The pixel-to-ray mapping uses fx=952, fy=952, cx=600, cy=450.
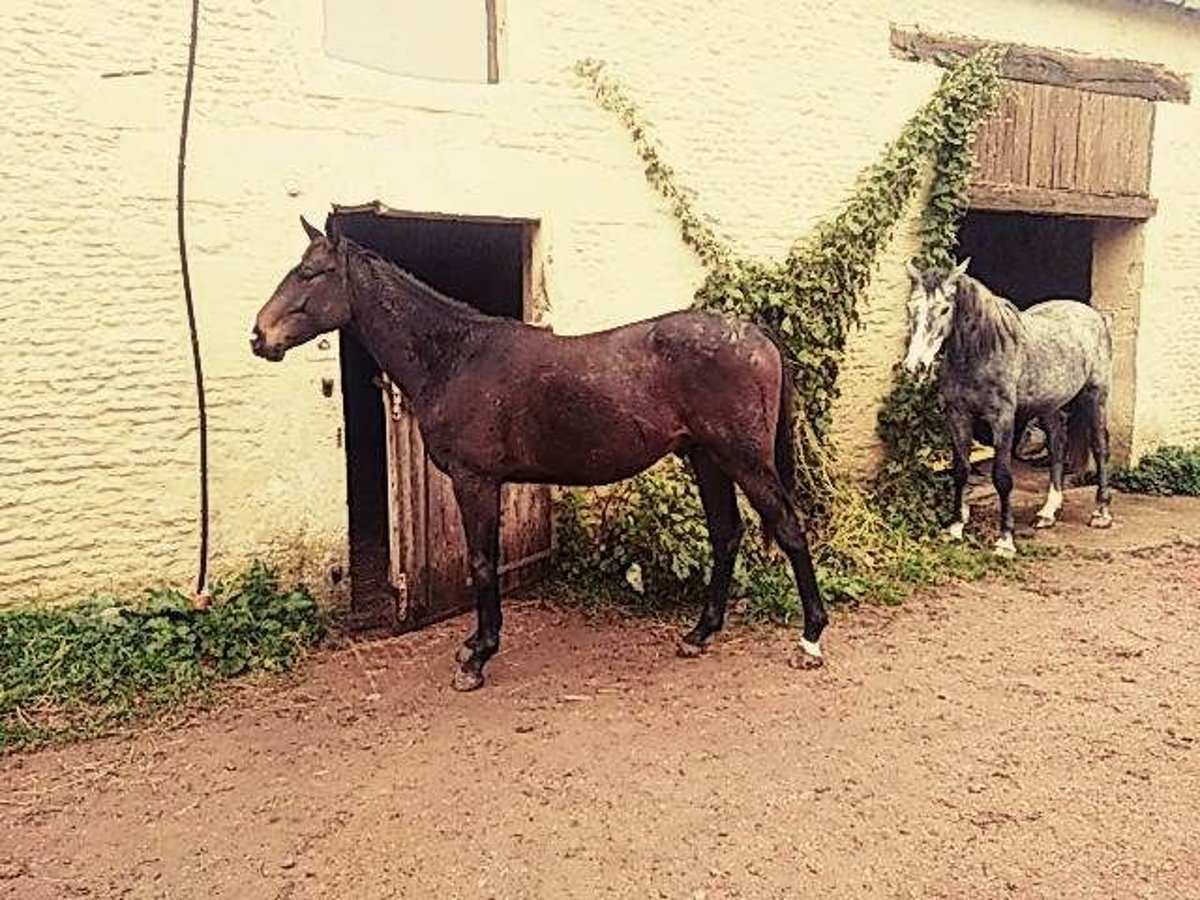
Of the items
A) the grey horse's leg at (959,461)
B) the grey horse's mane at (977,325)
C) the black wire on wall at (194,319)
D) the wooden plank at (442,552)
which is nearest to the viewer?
the black wire on wall at (194,319)

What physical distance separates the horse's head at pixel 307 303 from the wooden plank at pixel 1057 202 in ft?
18.7

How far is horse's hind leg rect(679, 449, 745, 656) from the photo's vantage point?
526 centimetres

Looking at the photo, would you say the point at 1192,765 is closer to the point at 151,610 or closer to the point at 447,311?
the point at 447,311

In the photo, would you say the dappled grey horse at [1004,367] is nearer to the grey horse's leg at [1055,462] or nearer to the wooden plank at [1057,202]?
the grey horse's leg at [1055,462]

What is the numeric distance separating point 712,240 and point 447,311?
8.57 ft


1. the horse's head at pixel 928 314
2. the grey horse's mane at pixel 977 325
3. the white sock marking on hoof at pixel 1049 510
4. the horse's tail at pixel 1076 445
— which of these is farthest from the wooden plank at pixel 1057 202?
the white sock marking on hoof at pixel 1049 510

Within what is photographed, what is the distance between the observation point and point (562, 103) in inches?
248

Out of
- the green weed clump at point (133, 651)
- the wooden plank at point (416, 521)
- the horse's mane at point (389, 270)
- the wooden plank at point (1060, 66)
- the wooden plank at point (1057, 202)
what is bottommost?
the green weed clump at point (133, 651)

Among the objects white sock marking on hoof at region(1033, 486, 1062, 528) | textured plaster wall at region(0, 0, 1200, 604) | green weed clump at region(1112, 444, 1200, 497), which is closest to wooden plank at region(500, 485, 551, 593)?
textured plaster wall at region(0, 0, 1200, 604)

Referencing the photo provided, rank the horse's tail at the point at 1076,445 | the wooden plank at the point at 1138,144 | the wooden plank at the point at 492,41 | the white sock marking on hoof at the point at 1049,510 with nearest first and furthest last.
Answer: the wooden plank at the point at 492,41 → the white sock marking on hoof at the point at 1049,510 → the wooden plank at the point at 1138,144 → the horse's tail at the point at 1076,445

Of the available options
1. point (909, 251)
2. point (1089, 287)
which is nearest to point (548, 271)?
point (909, 251)

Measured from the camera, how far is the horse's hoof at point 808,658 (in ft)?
16.6

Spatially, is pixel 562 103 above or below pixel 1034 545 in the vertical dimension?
above

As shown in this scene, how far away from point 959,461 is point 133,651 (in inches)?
232
